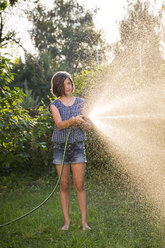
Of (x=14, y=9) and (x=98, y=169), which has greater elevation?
Result: (x=14, y=9)

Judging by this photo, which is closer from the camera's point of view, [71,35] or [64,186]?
[64,186]

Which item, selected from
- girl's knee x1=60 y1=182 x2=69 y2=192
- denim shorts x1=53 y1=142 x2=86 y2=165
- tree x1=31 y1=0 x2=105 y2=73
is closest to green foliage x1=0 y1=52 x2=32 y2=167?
denim shorts x1=53 y1=142 x2=86 y2=165

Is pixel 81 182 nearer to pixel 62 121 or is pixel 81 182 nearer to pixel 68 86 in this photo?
pixel 62 121

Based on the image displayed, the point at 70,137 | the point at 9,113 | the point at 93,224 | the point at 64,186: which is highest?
the point at 9,113

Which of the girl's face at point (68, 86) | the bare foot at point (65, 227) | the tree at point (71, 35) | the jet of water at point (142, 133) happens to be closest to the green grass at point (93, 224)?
the bare foot at point (65, 227)

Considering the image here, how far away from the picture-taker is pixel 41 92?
2244 cm

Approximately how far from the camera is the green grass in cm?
285

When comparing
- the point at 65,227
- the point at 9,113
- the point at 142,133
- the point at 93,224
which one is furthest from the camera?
the point at 142,133

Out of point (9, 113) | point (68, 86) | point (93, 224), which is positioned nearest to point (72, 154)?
point (68, 86)

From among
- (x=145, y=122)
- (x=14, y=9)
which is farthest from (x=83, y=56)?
(x=145, y=122)

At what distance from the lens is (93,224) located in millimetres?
3443

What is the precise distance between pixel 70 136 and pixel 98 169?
10.2 feet

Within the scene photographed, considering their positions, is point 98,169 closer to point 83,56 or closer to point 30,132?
point 30,132

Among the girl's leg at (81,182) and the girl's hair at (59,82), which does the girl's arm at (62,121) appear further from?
the girl's leg at (81,182)
